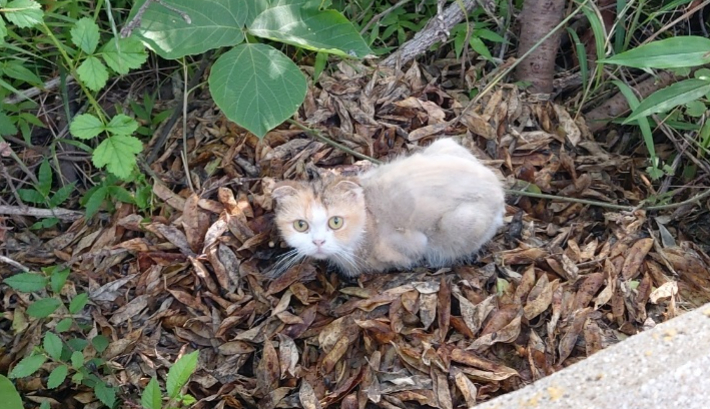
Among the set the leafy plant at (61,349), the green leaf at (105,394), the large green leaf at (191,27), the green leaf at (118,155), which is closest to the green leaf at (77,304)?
the leafy plant at (61,349)

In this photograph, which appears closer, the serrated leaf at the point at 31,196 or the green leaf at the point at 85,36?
the green leaf at the point at 85,36

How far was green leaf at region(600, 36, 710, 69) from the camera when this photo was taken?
2.37 m

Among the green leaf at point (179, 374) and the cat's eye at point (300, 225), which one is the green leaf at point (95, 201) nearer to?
the cat's eye at point (300, 225)

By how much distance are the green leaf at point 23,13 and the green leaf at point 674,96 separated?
199 cm

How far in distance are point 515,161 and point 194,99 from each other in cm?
143

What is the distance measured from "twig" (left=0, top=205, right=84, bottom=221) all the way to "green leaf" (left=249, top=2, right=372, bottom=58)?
1.05m

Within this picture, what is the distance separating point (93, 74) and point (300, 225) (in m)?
0.87

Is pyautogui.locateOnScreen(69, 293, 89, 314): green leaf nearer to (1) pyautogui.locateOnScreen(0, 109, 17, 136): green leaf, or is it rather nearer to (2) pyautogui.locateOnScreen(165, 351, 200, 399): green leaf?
(2) pyautogui.locateOnScreen(165, 351, 200, 399): green leaf

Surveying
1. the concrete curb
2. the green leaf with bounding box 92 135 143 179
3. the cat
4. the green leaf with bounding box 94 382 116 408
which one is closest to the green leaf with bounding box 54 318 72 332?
the green leaf with bounding box 94 382 116 408

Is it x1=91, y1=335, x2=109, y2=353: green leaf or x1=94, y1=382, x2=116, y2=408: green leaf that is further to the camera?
x1=91, y1=335, x2=109, y2=353: green leaf

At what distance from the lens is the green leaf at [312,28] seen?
2.54m

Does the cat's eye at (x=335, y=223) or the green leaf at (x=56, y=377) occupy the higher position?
the cat's eye at (x=335, y=223)

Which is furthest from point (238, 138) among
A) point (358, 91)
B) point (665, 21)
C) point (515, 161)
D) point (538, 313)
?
point (665, 21)

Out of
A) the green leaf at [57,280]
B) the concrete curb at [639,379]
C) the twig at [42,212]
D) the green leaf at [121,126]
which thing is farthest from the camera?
the twig at [42,212]
